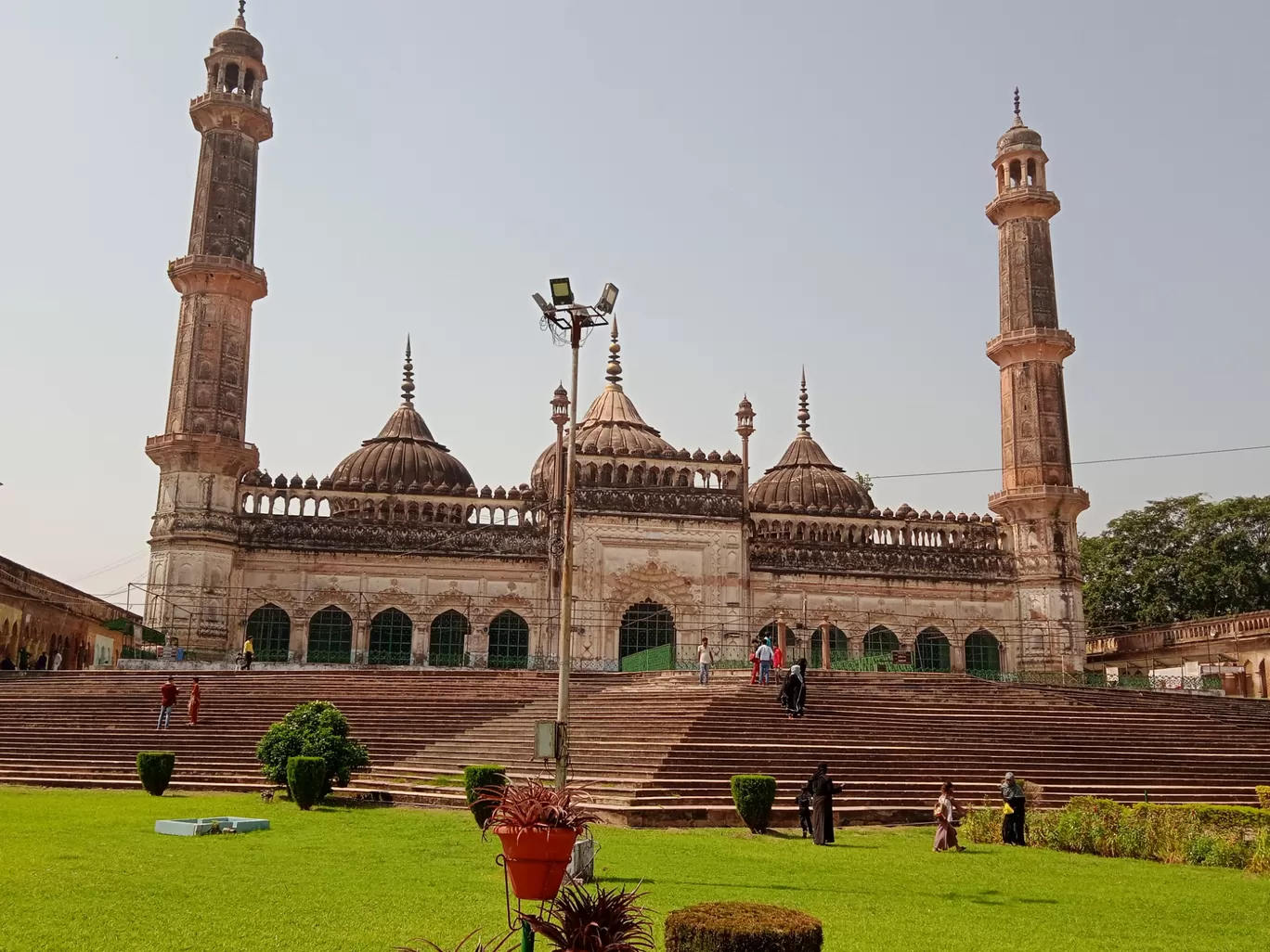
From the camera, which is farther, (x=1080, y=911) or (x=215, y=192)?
(x=215, y=192)

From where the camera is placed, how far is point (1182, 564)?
1641 inches

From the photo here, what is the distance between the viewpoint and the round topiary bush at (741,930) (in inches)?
Answer: 212

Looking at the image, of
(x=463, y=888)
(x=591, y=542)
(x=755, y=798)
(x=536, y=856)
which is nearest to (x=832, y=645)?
(x=591, y=542)

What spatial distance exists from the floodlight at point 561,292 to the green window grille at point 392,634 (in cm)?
2107

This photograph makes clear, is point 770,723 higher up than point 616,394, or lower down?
lower down

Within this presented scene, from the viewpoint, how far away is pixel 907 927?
842 centimetres

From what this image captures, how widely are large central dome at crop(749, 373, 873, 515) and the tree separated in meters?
9.03

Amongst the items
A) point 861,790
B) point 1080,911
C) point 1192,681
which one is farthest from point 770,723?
point 1192,681

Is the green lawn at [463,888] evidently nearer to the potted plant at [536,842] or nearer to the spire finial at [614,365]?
the potted plant at [536,842]

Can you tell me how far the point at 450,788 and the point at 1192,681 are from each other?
2137cm

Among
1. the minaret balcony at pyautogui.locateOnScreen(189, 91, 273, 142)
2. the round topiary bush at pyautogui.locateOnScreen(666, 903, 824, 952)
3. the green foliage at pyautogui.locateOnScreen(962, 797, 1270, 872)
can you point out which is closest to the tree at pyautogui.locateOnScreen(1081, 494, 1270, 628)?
the green foliage at pyautogui.locateOnScreen(962, 797, 1270, 872)

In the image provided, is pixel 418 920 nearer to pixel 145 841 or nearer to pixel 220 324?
pixel 145 841

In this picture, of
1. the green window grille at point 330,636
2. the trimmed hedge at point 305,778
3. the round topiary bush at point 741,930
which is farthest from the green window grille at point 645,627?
the round topiary bush at point 741,930

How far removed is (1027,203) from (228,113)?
22735 mm
